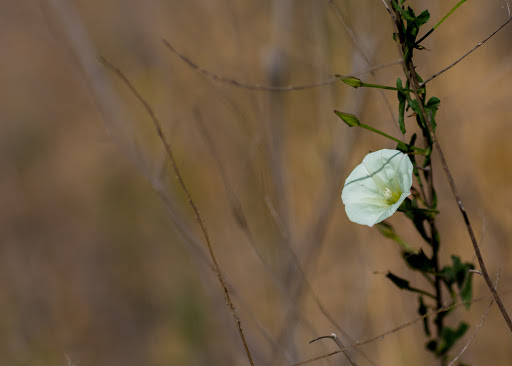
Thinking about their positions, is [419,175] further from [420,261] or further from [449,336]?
[449,336]

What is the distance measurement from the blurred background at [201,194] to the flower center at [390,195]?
95 cm

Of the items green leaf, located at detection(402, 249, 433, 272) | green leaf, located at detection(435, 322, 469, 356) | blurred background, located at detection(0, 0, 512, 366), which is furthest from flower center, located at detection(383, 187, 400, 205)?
blurred background, located at detection(0, 0, 512, 366)

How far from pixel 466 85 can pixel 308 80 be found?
1208 mm

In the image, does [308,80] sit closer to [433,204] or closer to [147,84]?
[147,84]

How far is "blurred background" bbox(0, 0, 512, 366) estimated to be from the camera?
279 centimetres

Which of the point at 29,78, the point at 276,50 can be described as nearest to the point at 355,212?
the point at 276,50

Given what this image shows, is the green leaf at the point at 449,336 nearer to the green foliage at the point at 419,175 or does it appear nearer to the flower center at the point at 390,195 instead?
the green foliage at the point at 419,175

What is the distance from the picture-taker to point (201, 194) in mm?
4605

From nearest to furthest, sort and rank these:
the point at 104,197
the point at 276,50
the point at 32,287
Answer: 1. the point at 276,50
2. the point at 32,287
3. the point at 104,197

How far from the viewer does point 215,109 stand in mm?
4391

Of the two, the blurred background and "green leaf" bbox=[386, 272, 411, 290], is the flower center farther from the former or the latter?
the blurred background

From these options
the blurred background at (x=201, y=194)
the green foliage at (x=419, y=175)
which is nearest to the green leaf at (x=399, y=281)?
the green foliage at (x=419, y=175)

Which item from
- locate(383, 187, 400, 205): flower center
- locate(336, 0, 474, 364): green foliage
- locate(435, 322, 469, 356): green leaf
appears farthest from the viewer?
locate(435, 322, 469, 356): green leaf

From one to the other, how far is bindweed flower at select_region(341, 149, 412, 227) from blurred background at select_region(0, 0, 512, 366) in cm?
95
